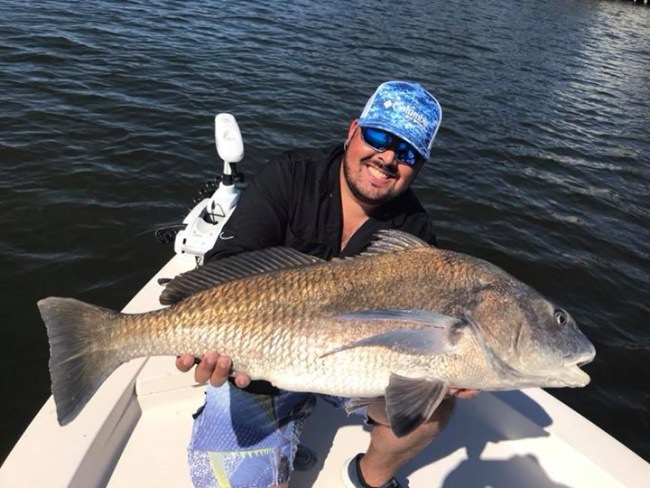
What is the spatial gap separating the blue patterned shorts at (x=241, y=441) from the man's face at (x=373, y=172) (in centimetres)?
126

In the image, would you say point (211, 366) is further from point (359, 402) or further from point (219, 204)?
point (219, 204)

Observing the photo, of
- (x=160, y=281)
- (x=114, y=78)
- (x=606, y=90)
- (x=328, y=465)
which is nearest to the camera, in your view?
(x=328, y=465)

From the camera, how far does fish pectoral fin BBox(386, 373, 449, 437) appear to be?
90.4 inches

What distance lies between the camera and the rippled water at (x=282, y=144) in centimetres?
611

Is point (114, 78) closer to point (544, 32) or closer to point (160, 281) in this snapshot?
point (160, 281)

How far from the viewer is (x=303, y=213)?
3199mm

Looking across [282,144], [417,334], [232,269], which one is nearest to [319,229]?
[232,269]

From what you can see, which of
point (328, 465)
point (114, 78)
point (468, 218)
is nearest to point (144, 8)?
point (114, 78)

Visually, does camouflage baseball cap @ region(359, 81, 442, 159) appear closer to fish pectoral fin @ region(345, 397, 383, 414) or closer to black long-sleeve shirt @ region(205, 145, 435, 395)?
black long-sleeve shirt @ region(205, 145, 435, 395)

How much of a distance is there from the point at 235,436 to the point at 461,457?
1623mm

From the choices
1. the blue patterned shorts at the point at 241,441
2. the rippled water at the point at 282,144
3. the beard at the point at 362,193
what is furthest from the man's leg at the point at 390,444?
the rippled water at the point at 282,144

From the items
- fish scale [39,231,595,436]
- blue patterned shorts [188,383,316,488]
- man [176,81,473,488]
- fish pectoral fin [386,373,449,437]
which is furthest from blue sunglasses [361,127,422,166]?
blue patterned shorts [188,383,316,488]

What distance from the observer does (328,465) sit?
346cm

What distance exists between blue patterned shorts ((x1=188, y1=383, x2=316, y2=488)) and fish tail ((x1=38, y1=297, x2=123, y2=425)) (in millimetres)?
841
